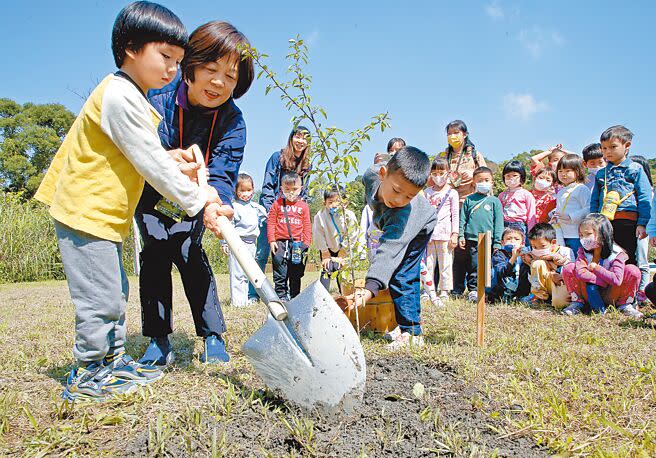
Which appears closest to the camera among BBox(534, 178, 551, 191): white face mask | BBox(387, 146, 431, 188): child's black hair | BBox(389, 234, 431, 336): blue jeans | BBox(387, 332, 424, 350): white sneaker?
BBox(387, 146, 431, 188): child's black hair

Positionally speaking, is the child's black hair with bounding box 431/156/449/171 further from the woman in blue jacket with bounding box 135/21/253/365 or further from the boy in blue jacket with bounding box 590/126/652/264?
the woman in blue jacket with bounding box 135/21/253/365

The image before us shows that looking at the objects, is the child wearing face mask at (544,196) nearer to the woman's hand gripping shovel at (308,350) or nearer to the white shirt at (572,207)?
the white shirt at (572,207)

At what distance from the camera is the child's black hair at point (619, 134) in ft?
16.3

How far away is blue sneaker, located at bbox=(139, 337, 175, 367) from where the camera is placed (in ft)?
8.88

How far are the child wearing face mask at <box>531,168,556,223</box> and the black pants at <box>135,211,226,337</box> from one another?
4.90 m

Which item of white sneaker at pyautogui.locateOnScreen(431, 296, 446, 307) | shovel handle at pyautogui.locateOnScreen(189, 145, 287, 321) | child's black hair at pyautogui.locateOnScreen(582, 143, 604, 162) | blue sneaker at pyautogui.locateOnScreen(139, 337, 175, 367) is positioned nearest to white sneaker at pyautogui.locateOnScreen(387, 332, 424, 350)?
shovel handle at pyautogui.locateOnScreen(189, 145, 287, 321)

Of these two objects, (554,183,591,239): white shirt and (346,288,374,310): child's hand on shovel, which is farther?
(554,183,591,239): white shirt

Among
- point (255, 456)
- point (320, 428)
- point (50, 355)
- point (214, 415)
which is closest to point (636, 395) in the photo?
point (320, 428)

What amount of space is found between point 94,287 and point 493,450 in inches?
71.6

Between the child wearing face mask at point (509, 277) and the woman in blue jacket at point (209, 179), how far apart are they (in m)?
3.88

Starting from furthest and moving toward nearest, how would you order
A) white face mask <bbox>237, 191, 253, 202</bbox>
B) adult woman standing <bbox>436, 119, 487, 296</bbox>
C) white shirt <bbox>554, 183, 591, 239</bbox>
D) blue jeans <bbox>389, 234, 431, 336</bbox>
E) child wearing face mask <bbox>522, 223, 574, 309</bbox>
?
white face mask <bbox>237, 191, 253, 202</bbox>
adult woman standing <bbox>436, 119, 487, 296</bbox>
white shirt <bbox>554, 183, 591, 239</bbox>
child wearing face mask <bbox>522, 223, 574, 309</bbox>
blue jeans <bbox>389, 234, 431, 336</bbox>

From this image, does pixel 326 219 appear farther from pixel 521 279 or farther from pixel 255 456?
pixel 255 456

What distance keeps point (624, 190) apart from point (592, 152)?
103 centimetres

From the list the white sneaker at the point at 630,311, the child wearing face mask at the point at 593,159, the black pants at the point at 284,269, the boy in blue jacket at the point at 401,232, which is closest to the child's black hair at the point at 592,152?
the child wearing face mask at the point at 593,159
